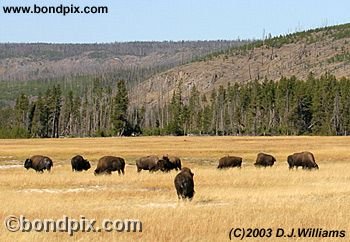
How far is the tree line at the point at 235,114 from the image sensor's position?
11462 cm

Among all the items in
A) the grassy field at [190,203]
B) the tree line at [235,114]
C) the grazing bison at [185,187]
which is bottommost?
the grassy field at [190,203]

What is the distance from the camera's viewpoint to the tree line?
4513 inches

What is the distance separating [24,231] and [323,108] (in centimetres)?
10390

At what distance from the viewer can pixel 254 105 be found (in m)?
127

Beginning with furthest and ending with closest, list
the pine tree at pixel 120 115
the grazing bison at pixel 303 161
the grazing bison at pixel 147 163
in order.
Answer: the pine tree at pixel 120 115 → the grazing bison at pixel 303 161 → the grazing bison at pixel 147 163

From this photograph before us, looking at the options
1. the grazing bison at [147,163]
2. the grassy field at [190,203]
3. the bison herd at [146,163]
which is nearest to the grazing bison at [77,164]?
the bison herd at [146,163]

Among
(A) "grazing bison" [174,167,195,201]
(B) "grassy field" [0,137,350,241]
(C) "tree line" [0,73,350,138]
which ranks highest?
(C) "tree line" [0,73,350,138]

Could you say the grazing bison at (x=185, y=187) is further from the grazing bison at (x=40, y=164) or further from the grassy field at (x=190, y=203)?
the grazing bison at (x=40, y=164)

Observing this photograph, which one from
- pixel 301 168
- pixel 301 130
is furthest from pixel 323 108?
pixel 301 168

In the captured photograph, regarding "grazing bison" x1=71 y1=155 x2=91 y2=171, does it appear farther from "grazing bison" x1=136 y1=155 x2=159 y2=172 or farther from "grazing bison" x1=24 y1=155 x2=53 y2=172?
"grazing bison" x1=136 y1=155 x2=159 y2=172

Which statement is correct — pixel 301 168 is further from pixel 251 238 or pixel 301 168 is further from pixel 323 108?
pixel 323 108

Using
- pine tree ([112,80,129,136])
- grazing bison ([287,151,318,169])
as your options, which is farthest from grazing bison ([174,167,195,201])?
pine tree ([112,80,129,136])

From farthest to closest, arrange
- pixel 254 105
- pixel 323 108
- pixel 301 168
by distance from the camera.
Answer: pixel 254 105 < pixel 323 108 < pixel 301 168

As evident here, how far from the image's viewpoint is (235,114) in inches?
5162
